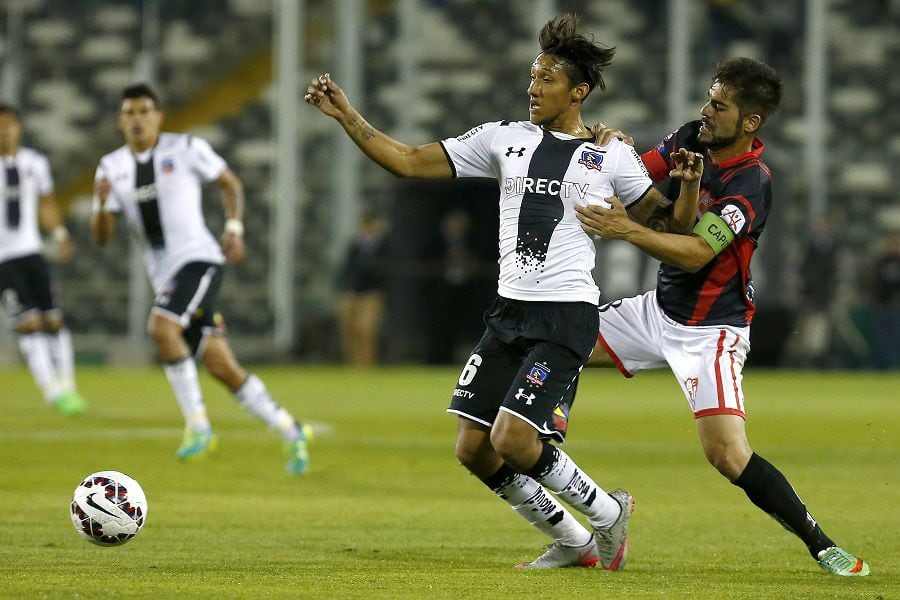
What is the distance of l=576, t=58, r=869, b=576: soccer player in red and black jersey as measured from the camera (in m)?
6.06

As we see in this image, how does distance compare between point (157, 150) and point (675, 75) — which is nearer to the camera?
point (157, 150)

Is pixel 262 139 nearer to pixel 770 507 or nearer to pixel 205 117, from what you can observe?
pixel 205 117

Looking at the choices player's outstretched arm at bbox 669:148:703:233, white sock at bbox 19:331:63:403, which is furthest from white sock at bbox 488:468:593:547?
white sock at bbox 19:331:63:403

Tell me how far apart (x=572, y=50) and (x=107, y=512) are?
261 centimetres

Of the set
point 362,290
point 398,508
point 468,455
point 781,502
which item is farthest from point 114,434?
point 362,290

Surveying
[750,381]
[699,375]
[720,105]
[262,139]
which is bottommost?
[750,381]

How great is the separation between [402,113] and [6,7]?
21.1 feet

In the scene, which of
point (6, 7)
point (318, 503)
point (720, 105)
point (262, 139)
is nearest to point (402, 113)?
point (262, 139)

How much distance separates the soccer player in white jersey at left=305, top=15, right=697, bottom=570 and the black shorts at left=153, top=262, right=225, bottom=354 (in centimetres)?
397

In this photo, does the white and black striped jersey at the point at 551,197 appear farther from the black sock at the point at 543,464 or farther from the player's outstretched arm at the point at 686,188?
the black sock at the point at 543,464

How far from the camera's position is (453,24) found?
26.2 metres

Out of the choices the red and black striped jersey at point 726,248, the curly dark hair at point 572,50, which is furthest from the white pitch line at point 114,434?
the curly dark hair at point 572,50

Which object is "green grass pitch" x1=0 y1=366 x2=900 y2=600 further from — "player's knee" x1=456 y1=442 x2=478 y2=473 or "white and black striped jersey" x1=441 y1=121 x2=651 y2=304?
"white and black striped jersey" x1=441 y1=121 x2=651 y2=304

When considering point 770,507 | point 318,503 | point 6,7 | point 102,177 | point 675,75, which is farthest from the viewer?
point 6,7
